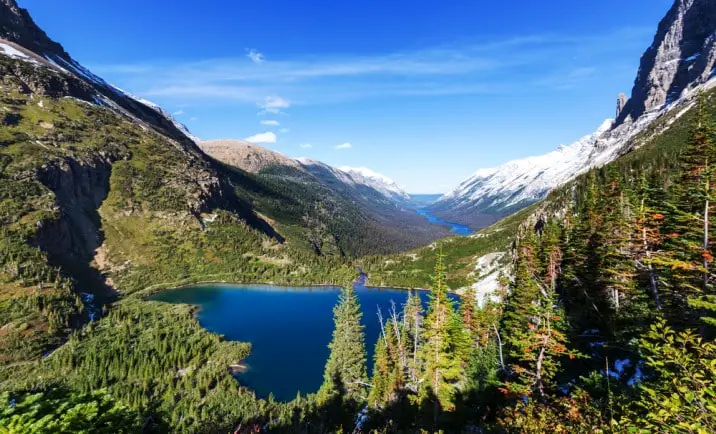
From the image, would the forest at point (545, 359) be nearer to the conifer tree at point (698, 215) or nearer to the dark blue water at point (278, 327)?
the conifer tree at point (698, 215)

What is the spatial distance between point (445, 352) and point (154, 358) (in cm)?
9048

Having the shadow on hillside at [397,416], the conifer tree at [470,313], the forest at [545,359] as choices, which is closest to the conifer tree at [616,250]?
the forest at [545,359]

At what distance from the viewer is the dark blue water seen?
94500 millimetres

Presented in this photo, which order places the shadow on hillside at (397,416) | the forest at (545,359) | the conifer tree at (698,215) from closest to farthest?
1. the forest at (545,359)
2. the conifer tree at (698,215)
3. the shadow on hillside at (397,416)

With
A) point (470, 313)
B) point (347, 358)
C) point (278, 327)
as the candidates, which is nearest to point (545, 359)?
point (470, 313)

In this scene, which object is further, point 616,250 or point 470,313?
point 470,313

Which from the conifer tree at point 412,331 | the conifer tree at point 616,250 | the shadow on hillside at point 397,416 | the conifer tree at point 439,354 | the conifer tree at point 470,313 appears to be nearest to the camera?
the shadow on hillside at point 397,416

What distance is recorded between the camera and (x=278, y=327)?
13962cm

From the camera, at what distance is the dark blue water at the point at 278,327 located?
94500mm

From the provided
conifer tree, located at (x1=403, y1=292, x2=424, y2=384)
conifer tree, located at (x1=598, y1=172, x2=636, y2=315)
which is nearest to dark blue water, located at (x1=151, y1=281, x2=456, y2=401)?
conifer tree, located at (x1=403, y1=292, x2=424, y2=384)

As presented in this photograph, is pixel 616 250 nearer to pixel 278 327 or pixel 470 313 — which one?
pixel 470 313

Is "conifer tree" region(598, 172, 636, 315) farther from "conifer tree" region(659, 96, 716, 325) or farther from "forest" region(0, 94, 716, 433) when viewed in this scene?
"conifer tree" region(659, 96, 716, 325)

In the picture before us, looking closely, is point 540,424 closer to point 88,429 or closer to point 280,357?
point 88,429

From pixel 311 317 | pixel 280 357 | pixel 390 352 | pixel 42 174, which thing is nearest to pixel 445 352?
pixel 390 352
